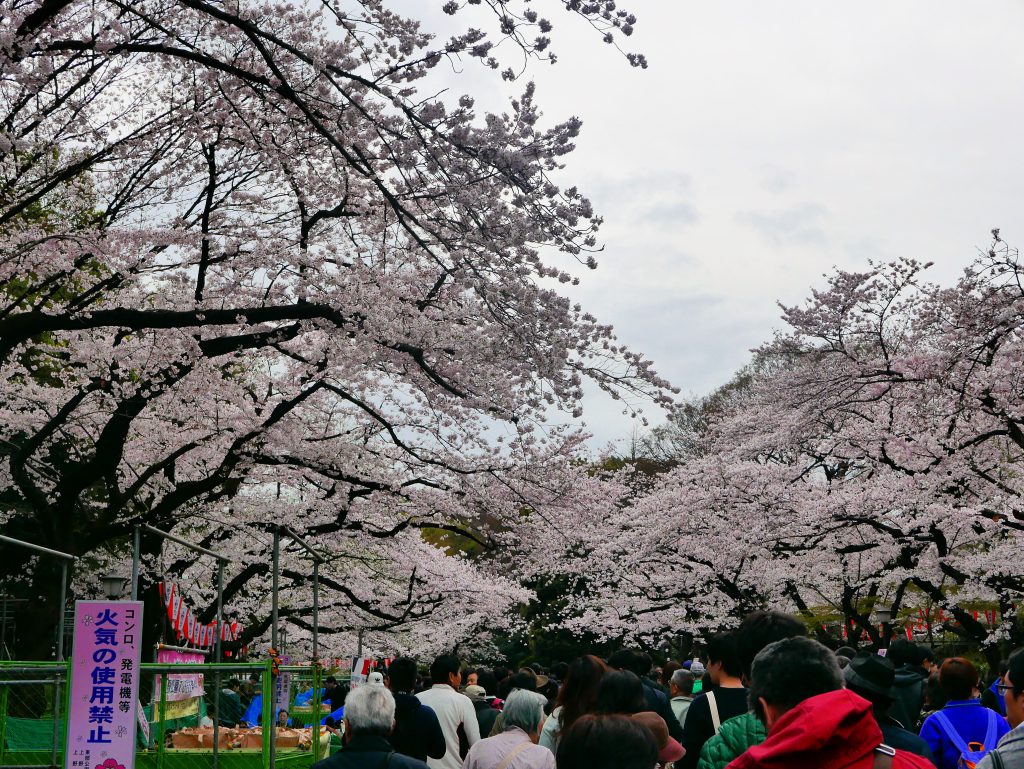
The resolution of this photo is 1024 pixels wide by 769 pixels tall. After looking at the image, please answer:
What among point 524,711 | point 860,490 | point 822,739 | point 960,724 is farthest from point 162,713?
point 860,490

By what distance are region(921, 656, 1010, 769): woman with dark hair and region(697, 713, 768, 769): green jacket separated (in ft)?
6.81

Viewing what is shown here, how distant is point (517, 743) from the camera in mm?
4898

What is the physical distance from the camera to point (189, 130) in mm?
11797

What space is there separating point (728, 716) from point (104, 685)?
12.0ft

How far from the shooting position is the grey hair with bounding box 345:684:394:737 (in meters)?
4.18

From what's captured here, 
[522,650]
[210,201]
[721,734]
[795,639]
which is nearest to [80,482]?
[210,201]

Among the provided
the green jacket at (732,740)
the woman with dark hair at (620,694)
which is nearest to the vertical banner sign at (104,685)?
the woman with dark hair at (620,694)

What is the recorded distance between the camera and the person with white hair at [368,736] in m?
4.06

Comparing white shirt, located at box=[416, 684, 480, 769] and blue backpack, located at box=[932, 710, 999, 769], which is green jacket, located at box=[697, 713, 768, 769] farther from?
white shirt, located at box=[416, 684, 480, 769]

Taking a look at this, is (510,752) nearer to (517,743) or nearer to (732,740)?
(517,743)

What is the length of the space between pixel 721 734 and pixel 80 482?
34.7ft

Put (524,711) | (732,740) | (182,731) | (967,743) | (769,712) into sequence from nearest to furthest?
(769,712) → (732,740) → (524,711) → (967,743) → (182,731)

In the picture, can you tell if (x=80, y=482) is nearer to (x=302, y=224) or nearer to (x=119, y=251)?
(x=119, y=251)

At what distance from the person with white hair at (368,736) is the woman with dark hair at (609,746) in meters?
1.35
